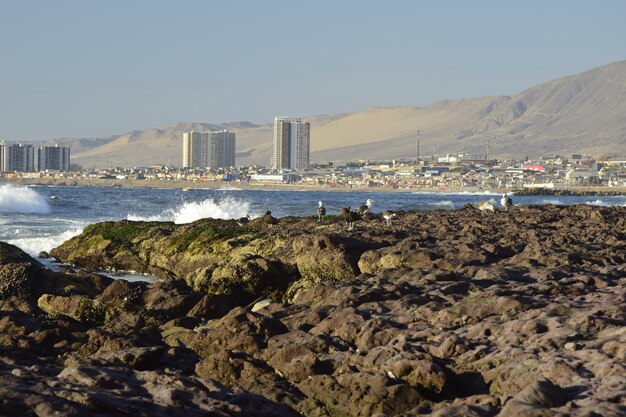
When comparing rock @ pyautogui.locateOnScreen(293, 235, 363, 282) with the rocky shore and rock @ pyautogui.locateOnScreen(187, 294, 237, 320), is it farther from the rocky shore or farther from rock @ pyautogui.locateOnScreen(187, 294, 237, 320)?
rock @ pyautogui.locateOnScreen(187, 294, 237, 320)

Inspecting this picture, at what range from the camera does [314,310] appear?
33.7 ft

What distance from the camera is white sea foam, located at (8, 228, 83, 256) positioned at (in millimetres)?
26125

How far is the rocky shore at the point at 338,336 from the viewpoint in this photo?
6.73 meters

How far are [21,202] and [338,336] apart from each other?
4796 centimetres

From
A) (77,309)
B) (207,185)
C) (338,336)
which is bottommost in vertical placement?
(207,185)

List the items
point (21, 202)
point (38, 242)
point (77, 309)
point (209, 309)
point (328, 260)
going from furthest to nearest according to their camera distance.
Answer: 1. point (21, 202)
2. point (38, 242)
3. point (328, 260)
4. point (77, 309)
5. point (209, 309)

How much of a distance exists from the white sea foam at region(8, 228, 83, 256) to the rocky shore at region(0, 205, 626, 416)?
11.9 m

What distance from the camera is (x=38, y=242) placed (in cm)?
2753

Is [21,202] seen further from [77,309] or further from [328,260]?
[77,309]

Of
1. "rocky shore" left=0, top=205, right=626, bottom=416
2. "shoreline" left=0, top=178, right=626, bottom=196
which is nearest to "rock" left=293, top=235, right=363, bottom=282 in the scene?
"rocky shore" left=0, top=205, right=626, bottom=416

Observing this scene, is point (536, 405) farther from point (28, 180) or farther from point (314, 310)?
point (28, 180)

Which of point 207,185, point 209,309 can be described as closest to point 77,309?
point 209,309

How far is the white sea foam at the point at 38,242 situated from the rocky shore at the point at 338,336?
11.9 m

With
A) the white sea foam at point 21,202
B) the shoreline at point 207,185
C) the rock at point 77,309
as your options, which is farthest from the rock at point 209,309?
the shoreline at point 207,185
